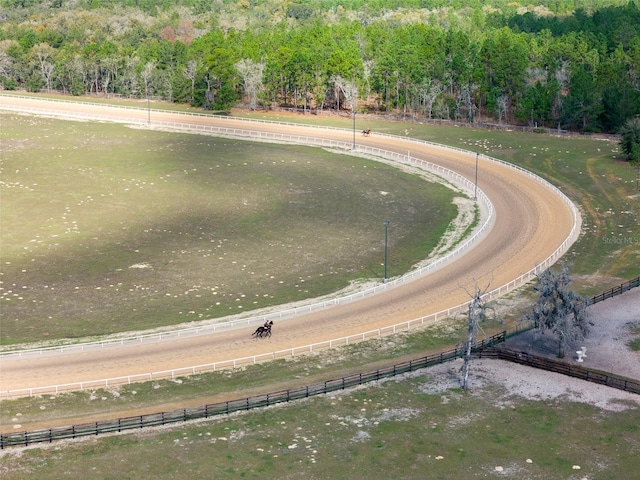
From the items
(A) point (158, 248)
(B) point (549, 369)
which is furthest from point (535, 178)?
(B) point (549, 369)

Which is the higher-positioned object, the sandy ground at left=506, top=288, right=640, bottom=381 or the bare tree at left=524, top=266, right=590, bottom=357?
the bare tree at left=524, top=266, right=590, bottom=357

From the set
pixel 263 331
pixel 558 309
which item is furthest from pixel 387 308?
pixel 558 309

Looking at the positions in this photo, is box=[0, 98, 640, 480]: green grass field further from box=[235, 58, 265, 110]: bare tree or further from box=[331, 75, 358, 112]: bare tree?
box=[235, 58, 265, 110]: bare tree

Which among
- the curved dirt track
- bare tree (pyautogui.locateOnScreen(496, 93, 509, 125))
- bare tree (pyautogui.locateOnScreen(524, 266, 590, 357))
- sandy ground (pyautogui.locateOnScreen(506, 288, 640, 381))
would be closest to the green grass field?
the curved dirt track

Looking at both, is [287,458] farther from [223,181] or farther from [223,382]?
[223,181]

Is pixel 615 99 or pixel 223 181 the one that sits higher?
pixel 615 99
